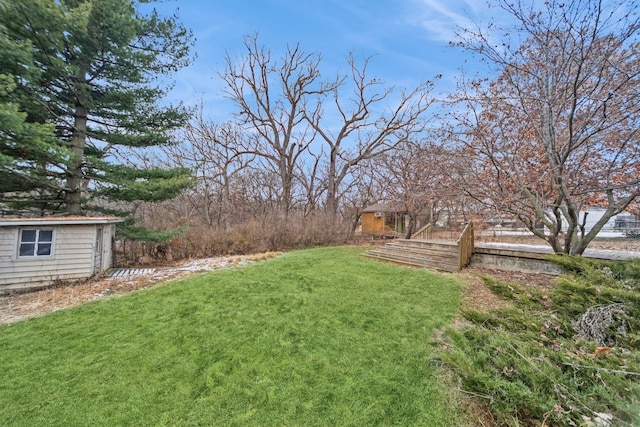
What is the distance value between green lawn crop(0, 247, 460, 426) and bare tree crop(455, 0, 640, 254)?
318 centimetres

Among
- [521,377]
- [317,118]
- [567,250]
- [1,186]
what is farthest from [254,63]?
[521,377]

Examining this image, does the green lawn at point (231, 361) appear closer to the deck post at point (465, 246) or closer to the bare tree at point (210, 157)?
the deck post at point (465, 246)

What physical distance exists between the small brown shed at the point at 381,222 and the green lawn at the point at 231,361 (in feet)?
51.6

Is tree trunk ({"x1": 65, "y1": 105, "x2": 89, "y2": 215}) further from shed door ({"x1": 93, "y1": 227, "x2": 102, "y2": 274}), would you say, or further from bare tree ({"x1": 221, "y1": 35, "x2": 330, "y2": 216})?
bare tree ({"x1": 221, "y1": 35, "x2": 330, "y2": 216})

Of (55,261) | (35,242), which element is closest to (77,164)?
(35,242)

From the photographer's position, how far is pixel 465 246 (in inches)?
308

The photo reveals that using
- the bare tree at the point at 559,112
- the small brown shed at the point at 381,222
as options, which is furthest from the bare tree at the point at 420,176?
the small brown shed at the point at 381,222

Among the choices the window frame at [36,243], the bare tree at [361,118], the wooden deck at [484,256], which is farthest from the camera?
the bare tree at [361,118]

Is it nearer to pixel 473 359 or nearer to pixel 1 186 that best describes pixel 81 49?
pixel 1 186

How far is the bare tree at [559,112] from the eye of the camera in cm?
461

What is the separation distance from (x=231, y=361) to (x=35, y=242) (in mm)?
6621

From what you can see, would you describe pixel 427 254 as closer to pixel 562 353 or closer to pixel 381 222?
pixel 562 353

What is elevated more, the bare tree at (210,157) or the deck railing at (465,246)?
the bare tree at (210,157)

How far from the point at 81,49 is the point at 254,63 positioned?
40.9 ft
